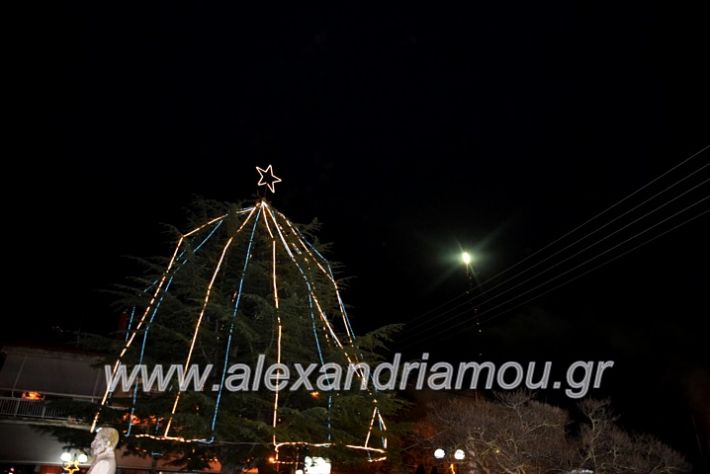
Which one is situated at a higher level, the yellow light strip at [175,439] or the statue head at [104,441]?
the statue head at [104,441]

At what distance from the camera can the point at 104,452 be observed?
6.01 m

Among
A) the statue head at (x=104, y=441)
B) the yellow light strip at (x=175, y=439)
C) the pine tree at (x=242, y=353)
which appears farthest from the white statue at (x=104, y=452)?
the pine tree at (x=242, y=353)

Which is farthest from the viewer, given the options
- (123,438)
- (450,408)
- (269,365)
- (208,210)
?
(450,408)

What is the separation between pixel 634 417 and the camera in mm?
32406

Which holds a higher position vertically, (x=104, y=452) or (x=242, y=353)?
(x=242, y=353)

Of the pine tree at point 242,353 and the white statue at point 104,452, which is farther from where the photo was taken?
the pine tree at point 242,353

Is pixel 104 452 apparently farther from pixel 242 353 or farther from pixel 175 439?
pixel 242 353

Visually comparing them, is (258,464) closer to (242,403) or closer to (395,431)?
(242,403)

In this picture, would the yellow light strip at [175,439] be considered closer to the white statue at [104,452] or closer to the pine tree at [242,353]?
the pine tree at [242,353]

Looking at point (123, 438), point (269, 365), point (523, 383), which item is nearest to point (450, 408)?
point (523, 383)

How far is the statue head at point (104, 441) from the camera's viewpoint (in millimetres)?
6012

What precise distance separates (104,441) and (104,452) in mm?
122

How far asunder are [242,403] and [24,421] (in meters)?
11.9

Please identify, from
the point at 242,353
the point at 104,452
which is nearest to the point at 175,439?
the point at 242,353
